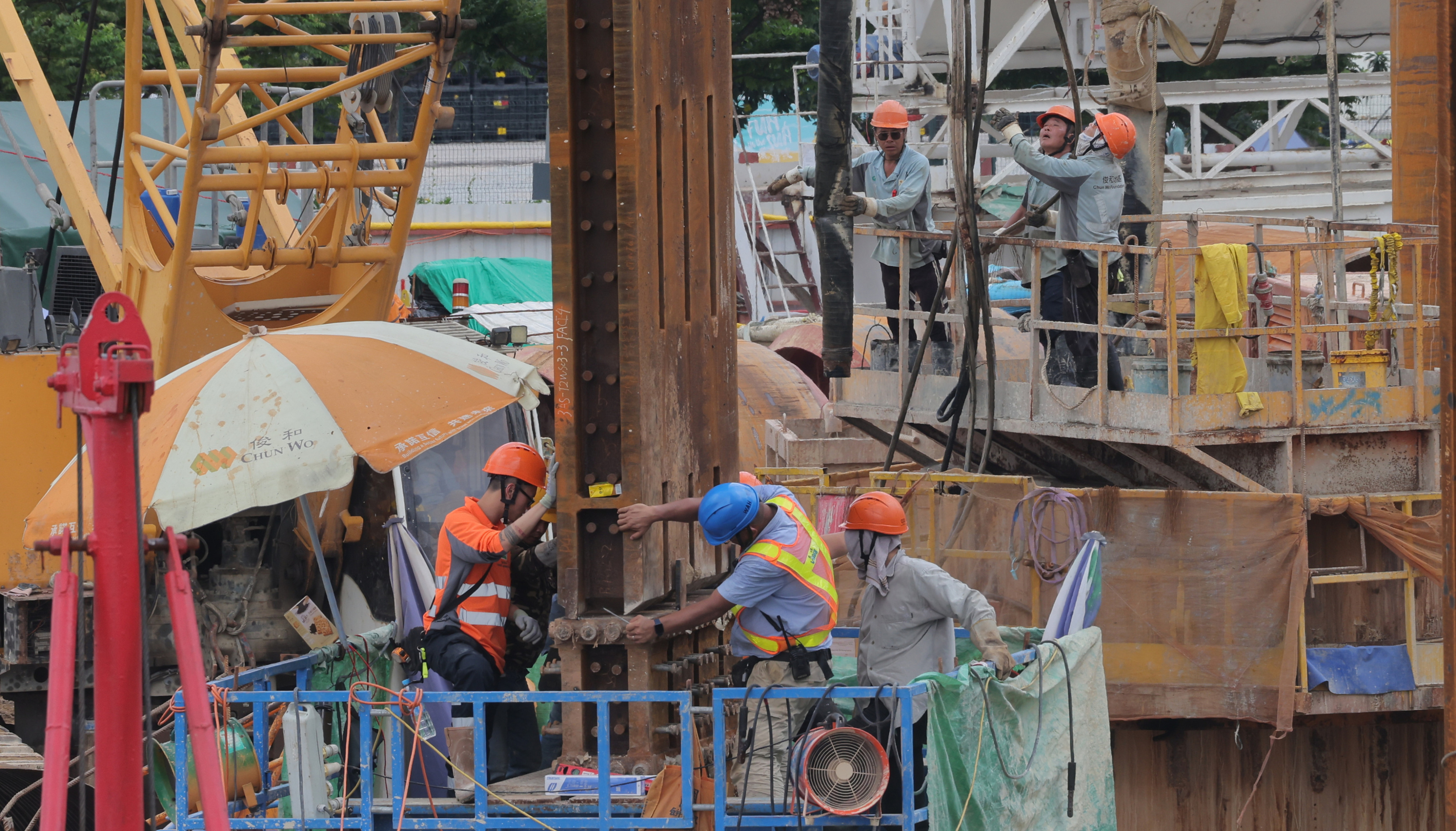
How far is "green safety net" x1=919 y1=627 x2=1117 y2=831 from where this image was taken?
267 inches

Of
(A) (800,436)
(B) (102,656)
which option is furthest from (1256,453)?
(B) (102,656)

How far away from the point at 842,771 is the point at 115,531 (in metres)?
3.56

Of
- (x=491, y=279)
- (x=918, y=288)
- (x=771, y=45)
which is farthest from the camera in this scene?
(x=771, y=45)

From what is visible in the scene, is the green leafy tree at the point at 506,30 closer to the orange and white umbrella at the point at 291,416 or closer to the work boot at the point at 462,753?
the orange and white umbrella at the point at 291,416

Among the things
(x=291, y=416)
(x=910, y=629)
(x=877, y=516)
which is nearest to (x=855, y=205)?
(x=877, y=516)

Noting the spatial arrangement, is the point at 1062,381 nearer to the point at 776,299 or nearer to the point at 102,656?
the point at 102,656

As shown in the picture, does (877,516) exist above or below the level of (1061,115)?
below

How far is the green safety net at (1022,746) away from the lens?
6.77m

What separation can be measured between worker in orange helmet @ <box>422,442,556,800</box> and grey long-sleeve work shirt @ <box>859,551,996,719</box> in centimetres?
178

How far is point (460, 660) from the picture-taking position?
25.0 ft

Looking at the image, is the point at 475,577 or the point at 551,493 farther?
the point at 475,577

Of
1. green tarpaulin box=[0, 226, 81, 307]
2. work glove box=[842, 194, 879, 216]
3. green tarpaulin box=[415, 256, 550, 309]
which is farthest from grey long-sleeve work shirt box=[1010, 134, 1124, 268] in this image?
green tarpaulin box=[415, 256, 550, 309]

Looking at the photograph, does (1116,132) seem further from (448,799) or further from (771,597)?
(448,799)

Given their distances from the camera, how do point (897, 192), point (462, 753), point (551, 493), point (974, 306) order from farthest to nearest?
point (897, 192) → point (974, 306) → point (551, 493) → point (462, 753)
